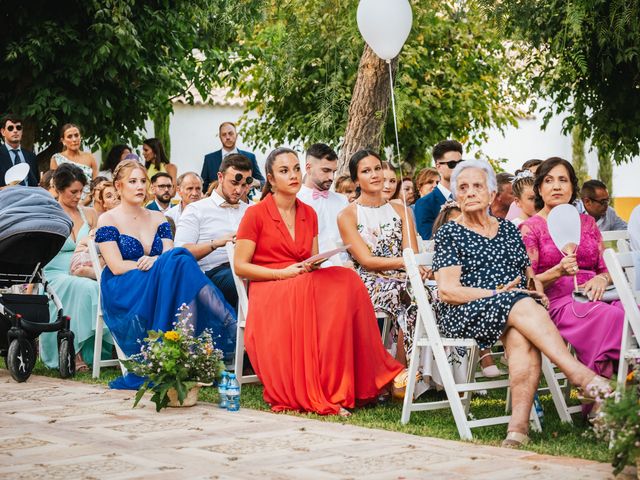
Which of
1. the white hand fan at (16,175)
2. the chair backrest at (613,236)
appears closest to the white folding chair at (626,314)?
the chair backrest at (613,236)

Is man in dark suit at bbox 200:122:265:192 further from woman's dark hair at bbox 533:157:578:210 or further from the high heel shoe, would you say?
the high heel shoe

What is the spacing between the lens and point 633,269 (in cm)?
623

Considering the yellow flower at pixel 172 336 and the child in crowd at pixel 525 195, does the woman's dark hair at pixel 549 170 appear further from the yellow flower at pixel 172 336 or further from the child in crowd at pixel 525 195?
the yellow flower at pixel 172 336

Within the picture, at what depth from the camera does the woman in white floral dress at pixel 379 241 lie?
7180mm

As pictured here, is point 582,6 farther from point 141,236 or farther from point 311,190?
point 141,236

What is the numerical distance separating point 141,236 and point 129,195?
1.07 ft

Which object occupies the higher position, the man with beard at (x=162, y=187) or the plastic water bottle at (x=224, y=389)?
the man with beard at (x=162, y=187)

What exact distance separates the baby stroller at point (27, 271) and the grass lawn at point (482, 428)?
4.62 ft

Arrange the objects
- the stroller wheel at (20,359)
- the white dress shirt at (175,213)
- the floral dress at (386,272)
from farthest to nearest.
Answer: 1. the white dress shirt at (175,213)
2. the stroller wheel at (20,359)
3. the floral dress at (386,272)

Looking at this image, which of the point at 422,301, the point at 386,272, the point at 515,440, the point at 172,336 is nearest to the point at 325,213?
the point at 386,272

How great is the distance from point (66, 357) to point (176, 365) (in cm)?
190

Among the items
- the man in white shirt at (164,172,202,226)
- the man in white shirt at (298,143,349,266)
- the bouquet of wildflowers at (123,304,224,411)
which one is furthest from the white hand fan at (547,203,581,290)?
the man in white shirt at (164,172,202,226)

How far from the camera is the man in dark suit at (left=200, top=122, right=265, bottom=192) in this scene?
38.5ft

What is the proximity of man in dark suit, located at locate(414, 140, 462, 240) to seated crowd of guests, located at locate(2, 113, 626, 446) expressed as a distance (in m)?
0.01
